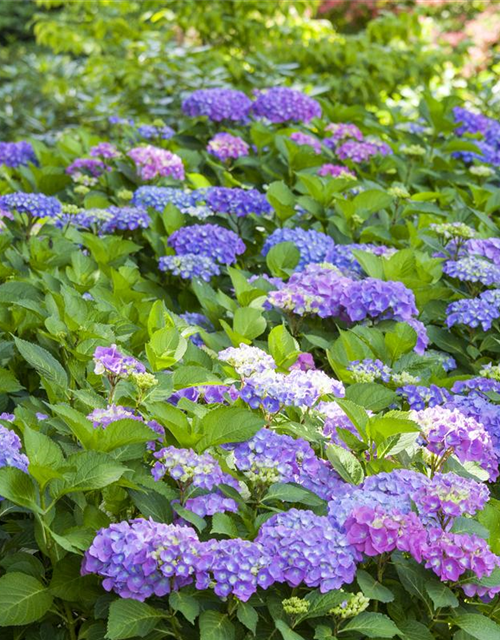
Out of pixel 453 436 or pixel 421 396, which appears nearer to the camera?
pixel 453 436

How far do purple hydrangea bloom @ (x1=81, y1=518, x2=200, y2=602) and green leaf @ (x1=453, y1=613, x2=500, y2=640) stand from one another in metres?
0.46

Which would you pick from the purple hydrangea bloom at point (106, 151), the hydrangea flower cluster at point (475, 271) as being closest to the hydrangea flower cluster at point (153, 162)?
the purple hydrangea bloom at point (106, 151)

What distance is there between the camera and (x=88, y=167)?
3777 millimetres

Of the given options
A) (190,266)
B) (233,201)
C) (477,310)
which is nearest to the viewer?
(477,310)

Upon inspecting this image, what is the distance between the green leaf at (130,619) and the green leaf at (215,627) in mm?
78

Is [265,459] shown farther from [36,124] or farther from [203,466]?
[36,124]

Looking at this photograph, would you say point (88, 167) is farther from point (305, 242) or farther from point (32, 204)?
point (305, 242)

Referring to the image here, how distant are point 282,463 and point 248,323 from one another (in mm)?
794

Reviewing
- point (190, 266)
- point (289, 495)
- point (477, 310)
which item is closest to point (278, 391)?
point (289, 495)

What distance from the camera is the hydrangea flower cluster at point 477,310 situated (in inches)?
102

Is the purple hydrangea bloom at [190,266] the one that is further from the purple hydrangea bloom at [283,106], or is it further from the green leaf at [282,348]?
the purple hydrangea bloom at [283,106]

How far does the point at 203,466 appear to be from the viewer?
5.41ft

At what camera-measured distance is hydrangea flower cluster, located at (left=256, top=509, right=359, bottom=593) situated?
4.97ft

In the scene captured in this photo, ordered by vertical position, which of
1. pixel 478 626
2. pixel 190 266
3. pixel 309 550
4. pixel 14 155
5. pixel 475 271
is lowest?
pixel 14 155
